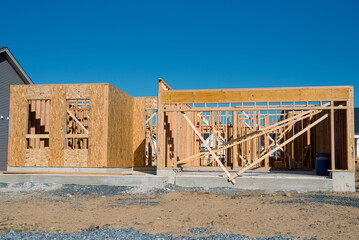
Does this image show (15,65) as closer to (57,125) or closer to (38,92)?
(38,92)

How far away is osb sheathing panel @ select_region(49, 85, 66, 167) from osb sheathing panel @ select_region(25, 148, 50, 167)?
0.72 ft

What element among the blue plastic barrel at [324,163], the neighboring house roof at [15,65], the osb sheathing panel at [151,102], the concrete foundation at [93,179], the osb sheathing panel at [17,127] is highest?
the neighboring house roof at [15,65]

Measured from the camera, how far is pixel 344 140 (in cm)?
1224

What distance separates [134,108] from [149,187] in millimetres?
7898

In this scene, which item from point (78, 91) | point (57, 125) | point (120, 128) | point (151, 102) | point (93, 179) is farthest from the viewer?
point (151, 102)

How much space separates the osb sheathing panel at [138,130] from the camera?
63.5 feet

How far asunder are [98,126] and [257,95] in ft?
22.0

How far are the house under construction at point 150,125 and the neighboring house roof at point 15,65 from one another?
6580 millimetres

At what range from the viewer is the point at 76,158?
15305 millimetres

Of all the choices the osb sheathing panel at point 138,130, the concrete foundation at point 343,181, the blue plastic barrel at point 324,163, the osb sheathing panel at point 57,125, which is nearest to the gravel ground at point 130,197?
the concrete foundation at point 343,181

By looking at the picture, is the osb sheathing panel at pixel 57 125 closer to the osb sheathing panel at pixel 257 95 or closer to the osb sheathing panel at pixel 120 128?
the osb sheathing panel at pixel 120 128

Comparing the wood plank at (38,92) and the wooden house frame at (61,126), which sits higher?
the wood plank at (38,92)

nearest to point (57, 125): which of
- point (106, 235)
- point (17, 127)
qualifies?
point (17, 127)

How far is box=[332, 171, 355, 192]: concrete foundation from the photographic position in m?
11.7
